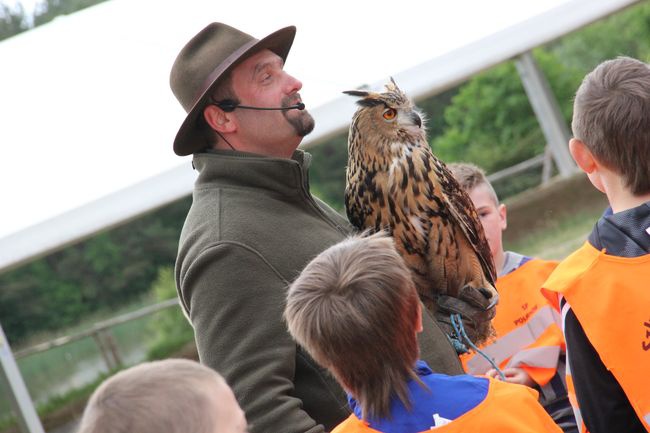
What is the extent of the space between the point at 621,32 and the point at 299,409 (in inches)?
511

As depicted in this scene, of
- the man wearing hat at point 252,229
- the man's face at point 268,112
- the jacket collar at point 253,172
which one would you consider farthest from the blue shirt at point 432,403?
the man's face at point 268,112

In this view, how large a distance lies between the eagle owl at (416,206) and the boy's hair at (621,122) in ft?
1.41

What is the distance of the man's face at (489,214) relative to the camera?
10.1 ft

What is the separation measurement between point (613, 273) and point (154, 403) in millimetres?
1084

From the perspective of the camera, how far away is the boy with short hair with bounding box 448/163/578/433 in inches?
110

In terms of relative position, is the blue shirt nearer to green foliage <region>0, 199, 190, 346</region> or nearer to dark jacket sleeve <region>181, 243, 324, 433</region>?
dark jacket sleeve <region>181, 243, 324, 433</region>

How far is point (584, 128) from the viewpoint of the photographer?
201 cm

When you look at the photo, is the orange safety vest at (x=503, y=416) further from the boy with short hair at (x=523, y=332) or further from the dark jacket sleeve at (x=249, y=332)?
the boy with short hair at (x=523, y=332)

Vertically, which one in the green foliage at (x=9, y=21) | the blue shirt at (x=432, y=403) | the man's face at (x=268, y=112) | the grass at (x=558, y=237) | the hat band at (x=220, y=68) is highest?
the green foliage at (x=9, y=21)

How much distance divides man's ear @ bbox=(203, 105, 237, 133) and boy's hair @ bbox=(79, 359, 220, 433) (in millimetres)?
1142

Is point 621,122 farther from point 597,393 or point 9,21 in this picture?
point 9,21

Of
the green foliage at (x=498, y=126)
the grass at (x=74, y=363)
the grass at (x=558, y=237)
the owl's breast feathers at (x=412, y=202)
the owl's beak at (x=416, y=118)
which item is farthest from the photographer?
the green foliage at (x=498, y=126)

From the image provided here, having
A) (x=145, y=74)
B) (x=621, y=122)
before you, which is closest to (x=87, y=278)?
(x=145, y=74)

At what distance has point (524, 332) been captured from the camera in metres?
2.92
